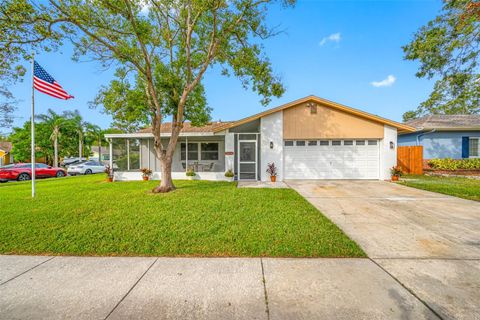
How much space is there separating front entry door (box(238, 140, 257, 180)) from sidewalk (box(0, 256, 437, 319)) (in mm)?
8787

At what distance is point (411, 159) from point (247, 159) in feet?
37.2

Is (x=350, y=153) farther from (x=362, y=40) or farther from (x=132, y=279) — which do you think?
(x=132, y=279)

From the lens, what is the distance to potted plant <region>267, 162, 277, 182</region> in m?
11.4

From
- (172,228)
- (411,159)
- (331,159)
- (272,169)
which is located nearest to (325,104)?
(331,159)

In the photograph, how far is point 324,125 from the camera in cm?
1158

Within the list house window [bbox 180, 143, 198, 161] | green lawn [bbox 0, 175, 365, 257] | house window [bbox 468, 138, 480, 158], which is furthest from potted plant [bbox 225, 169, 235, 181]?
house window [bbox 468, 138, 480, 158]

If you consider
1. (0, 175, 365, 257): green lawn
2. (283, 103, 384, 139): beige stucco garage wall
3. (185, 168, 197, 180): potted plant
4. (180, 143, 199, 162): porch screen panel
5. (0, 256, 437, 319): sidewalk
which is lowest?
(0, 256, 437, 319): sidewalk

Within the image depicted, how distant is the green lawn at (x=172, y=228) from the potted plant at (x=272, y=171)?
4328 mm

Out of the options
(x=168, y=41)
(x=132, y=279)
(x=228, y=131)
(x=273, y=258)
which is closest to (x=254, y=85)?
(x=228, y=131)

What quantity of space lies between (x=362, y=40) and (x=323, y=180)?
8.51 meters

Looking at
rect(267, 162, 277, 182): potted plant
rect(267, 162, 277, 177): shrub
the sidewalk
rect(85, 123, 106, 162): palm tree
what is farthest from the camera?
rect(85, 123, 106, 162): palm tree

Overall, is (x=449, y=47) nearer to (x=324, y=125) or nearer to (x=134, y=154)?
(x=324, y=125)

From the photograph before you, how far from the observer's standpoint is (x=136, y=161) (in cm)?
1402

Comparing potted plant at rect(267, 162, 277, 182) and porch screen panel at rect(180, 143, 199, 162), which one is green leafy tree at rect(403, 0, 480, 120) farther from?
porch screen panel at rect(180, 143, 199, 162)
